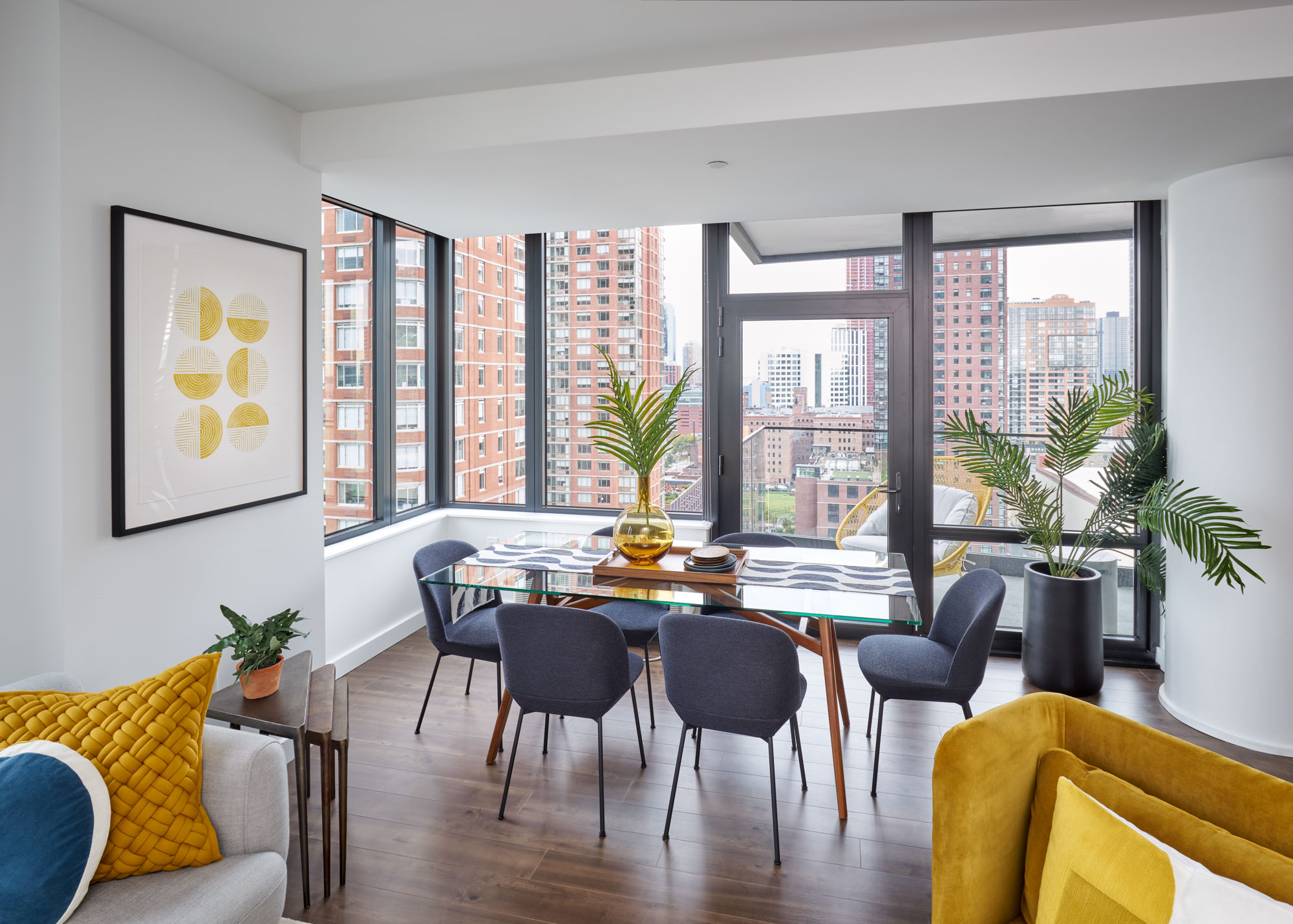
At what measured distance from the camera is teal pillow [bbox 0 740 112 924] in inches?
57.9

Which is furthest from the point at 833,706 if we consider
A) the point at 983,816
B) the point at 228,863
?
the point at 228,863

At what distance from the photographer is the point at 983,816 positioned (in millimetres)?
1444

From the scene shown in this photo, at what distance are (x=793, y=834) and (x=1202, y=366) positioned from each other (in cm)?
268

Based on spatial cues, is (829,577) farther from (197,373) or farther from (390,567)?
(390,567)

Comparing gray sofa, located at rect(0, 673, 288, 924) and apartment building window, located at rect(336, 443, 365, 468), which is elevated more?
apartment building window, located at rect(336, 443, 365, 468)

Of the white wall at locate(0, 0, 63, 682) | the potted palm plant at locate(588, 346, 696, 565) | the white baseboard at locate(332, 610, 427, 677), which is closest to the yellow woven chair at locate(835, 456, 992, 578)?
the potted palm plant at locate(588, 346, 696, 565)

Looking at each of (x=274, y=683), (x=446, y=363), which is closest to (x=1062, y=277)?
(x=446, y=363)

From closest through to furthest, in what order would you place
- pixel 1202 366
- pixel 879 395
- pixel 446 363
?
pixel 1202 366 → pixel 879 395 → pixel 446 363

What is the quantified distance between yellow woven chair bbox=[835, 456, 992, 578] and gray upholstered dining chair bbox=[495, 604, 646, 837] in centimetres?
234

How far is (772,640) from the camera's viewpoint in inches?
93.0

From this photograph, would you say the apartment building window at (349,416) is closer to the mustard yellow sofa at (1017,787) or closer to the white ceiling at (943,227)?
the white ceiling at (943,227)

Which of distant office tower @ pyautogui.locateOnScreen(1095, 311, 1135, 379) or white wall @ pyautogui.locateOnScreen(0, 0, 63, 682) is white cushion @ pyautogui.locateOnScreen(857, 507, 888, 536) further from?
white wall @ pyautogui.locateOnScreen(0, 0, 63, 682)

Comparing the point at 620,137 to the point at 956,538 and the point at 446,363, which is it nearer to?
the point at 446,363

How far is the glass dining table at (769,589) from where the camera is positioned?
260 cm
